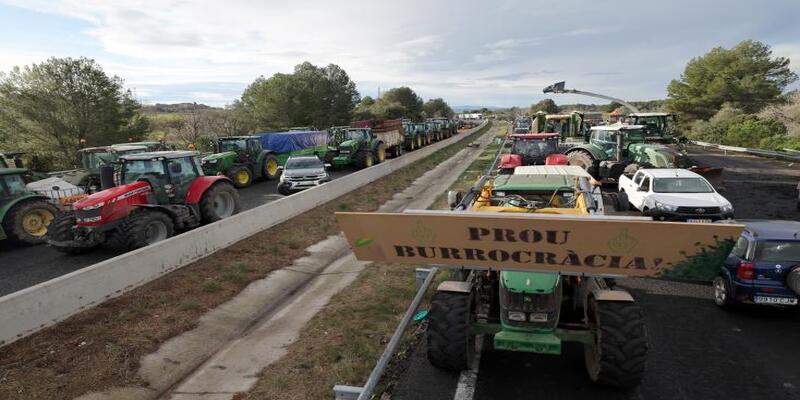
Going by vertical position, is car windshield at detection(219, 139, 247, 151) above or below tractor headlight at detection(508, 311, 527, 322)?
above

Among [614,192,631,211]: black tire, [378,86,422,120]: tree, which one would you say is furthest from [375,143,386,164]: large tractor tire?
[378,86,422,120]: tree

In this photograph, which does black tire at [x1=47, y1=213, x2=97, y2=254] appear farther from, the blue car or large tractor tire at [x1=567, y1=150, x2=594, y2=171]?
large tractor tire at [x1=567, y1=150, x2=594, y2=171]

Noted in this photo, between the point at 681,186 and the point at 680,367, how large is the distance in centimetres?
818

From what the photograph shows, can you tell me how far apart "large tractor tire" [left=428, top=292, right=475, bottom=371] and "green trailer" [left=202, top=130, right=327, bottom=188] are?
16.6 m

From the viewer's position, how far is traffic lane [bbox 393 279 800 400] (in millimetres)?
4883

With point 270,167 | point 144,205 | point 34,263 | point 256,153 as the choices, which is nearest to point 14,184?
point 34,263

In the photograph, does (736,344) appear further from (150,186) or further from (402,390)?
(150,186)

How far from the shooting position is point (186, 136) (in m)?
34.3

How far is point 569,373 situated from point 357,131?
71.6 feet

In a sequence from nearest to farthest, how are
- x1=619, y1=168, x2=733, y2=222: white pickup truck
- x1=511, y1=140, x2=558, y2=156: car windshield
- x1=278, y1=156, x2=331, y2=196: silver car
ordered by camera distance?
x1=619, y1=168, x2=733, y2=222: white pickup truck, x1=278, y1=156, x2=331, y2=196: silver car, x1=511, y1=140, x2=558, y2=156: car windshield

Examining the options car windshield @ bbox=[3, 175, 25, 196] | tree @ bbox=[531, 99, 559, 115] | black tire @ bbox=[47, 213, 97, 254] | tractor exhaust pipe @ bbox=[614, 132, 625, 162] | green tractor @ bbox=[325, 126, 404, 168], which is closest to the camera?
black tire @ bbox=[47, 213, 97, 254]

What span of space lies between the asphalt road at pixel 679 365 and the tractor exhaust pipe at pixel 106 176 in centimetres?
861

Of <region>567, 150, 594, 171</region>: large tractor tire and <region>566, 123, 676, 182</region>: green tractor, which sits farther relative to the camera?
<region>567, 150, 594, 171</region>: large tractor tire

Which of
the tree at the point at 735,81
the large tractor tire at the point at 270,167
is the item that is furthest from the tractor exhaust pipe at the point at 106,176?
the tree at the point at 735,81
